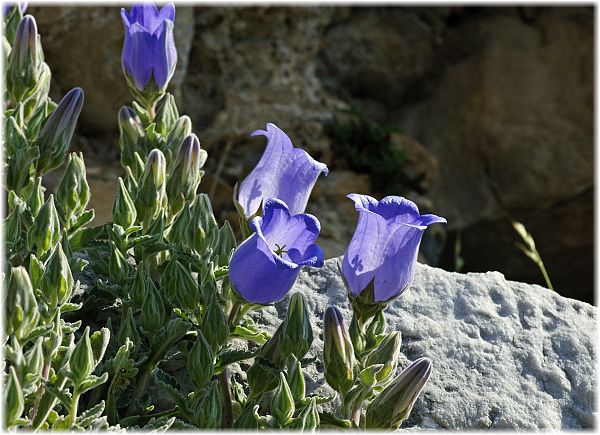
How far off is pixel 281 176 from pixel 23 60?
2.65 feet

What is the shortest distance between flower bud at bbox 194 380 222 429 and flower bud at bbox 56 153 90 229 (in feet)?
2.00

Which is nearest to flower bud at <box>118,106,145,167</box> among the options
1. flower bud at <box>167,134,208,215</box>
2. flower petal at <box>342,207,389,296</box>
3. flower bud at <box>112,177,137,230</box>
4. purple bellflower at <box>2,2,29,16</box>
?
flower bud at <box>167,134,208,215</box>

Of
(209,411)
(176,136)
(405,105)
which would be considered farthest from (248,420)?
(405,105)

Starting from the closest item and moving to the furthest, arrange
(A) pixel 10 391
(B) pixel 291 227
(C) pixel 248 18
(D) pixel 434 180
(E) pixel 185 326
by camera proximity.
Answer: (A) pixel 10 391, (B) pixel 291 227, (E) pixel 185 326, (C) pixel 248 18, (D) pixel 434 180

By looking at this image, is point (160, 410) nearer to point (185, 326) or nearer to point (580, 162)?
point (185, 326)

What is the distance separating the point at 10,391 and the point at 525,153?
4277 mm

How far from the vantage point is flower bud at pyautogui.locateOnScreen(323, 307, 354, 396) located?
78.9 inches

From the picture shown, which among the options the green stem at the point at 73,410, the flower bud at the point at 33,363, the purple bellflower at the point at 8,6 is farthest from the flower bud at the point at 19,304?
the purple bellflower at the point at 8,6

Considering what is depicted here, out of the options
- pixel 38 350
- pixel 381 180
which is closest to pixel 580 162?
pixel 381 180

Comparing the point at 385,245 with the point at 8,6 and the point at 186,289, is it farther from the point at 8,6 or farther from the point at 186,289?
the point at 8,6

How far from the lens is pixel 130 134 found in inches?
101

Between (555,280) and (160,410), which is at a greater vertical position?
(160,410)

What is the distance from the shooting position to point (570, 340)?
242 centimetres

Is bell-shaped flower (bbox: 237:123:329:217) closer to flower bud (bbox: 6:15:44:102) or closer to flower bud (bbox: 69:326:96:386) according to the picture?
flower bud (bbox: 69:326:96:386)
